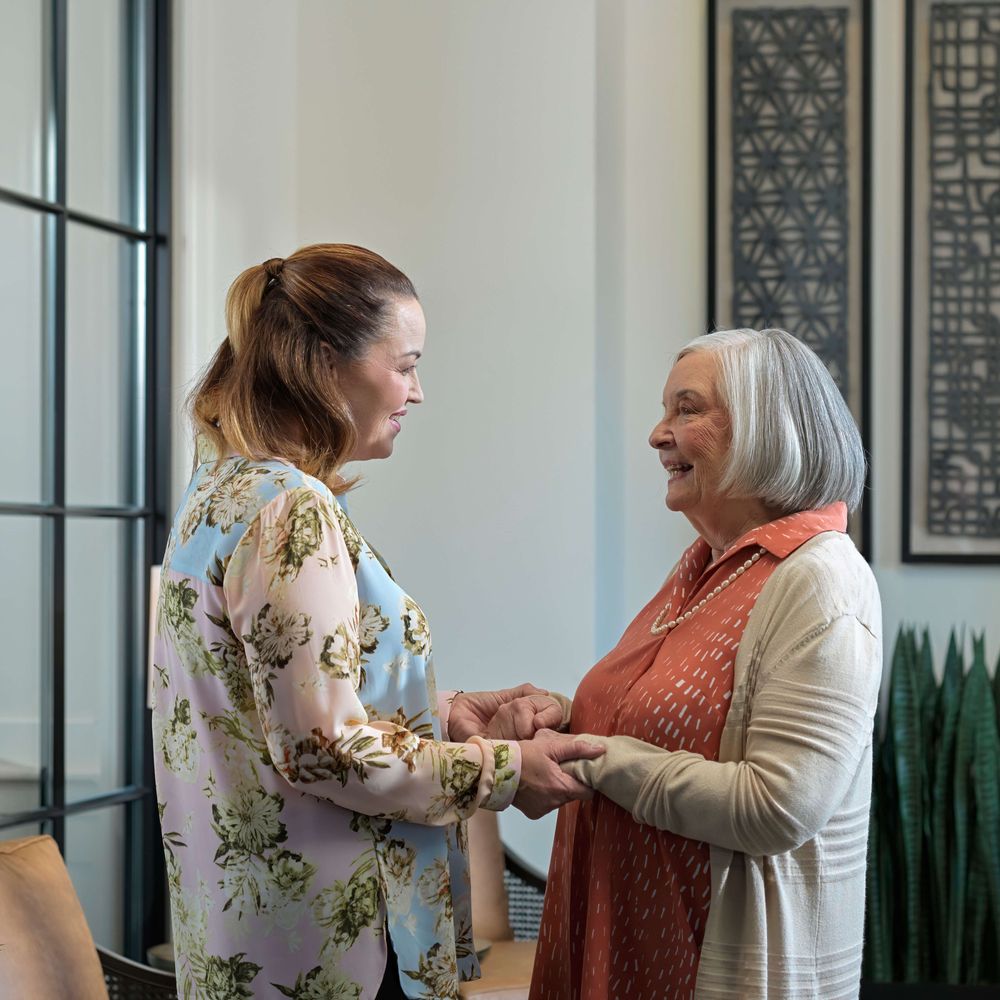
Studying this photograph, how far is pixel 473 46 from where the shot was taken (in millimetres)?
3715

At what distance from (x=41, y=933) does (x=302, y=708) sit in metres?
1.20

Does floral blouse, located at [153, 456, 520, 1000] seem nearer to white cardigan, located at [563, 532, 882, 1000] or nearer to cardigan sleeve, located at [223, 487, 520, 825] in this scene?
cardigan sleeve, located at [223, 487, 520, 825]

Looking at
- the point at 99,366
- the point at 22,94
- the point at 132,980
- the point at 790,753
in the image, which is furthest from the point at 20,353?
the point at 790,753

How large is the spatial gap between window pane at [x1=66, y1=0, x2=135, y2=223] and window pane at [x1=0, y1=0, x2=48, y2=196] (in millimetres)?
110

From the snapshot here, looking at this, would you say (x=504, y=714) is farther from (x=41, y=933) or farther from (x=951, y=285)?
(x=951, y=285)

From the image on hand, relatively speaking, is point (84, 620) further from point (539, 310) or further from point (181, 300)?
point (539, 310)

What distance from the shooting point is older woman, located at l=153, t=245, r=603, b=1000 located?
57.4 inches

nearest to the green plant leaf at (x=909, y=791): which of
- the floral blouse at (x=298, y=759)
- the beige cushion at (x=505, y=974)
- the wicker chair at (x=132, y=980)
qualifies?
the beige cushion at (x=505, y=974)

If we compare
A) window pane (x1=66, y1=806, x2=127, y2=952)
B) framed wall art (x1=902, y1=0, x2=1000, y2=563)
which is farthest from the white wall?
window pane (x1=66, y1=806, x2=127, y2=952)

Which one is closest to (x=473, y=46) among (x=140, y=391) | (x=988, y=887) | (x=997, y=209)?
(x=140, y=391)

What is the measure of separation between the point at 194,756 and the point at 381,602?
30cm

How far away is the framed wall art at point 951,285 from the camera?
3.79 meters

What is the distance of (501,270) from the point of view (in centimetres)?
370

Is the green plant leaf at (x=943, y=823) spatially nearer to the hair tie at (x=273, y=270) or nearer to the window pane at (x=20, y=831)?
the window pane at (x=20, y=831)
